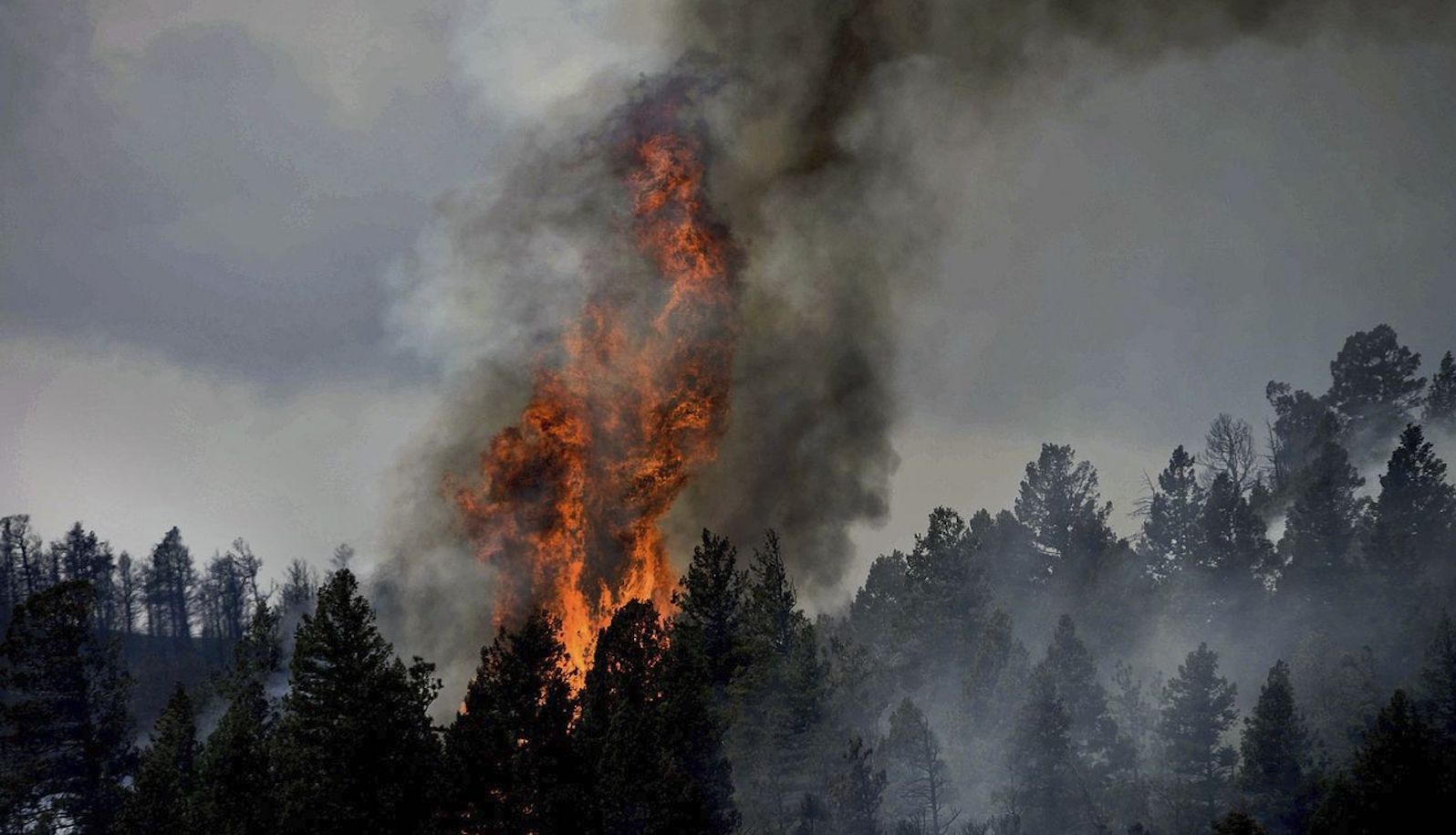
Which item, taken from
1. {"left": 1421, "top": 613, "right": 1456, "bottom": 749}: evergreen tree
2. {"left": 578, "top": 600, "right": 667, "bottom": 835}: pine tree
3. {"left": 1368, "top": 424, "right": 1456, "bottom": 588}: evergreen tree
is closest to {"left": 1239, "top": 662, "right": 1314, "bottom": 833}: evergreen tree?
{"left": 1421, "top": 613, "right": 1456, "bottom": 749}: evergreen tree

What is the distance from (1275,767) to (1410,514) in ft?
93.7

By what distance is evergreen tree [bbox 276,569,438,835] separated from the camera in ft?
99.2

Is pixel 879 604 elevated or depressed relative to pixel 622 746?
elevated

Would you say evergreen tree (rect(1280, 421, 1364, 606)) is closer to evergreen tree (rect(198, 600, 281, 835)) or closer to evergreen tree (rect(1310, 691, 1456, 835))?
evergreen tree (rect(1310, 691, 1456, 835))

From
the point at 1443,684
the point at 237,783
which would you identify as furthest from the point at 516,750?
the point at 1443,684

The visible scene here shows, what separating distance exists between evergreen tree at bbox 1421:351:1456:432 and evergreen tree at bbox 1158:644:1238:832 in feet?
151

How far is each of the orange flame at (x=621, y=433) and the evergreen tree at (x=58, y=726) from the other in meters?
21.1

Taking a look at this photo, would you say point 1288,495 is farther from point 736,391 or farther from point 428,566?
point 428,566

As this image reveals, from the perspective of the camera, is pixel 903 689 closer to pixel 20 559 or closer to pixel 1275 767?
pixel 1275 767

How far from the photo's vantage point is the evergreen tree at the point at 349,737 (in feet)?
99.2

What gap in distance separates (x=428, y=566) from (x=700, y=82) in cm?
3485

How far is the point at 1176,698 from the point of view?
6712 cm

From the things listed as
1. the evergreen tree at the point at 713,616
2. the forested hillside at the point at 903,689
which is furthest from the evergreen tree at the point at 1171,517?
the evergreen tree at the point at 713,616

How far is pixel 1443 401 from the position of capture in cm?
9662
